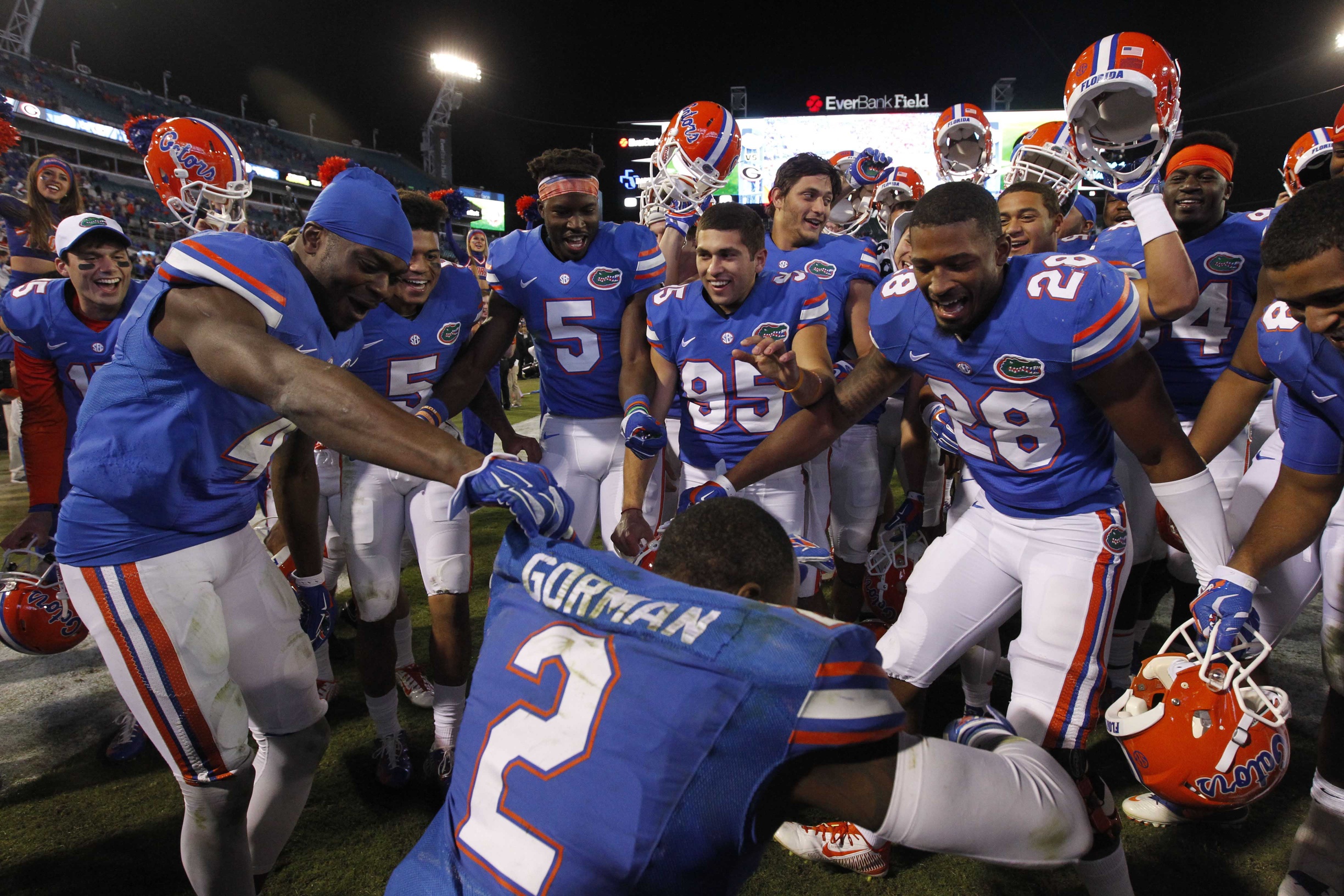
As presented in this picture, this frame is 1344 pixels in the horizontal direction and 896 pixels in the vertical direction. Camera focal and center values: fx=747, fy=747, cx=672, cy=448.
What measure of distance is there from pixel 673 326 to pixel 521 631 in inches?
92.0

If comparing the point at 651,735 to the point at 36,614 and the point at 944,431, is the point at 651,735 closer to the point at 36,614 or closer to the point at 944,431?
the point at 944,431

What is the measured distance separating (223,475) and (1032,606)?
8.22 feet

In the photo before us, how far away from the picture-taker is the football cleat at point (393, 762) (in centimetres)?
312

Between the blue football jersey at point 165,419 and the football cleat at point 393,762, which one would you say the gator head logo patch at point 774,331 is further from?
the football cleat at point 393,762

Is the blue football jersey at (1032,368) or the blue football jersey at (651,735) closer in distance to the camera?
the blue football jersey at (651,735)

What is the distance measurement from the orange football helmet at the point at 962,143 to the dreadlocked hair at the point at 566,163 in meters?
2.54

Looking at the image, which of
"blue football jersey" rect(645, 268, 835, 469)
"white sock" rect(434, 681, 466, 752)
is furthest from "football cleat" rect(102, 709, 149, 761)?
"blue football jersey" rect(645, 268, 835, 469)

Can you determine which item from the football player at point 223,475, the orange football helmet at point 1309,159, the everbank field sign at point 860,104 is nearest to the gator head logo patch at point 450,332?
the football player at point 223,475

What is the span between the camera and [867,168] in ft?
22.1

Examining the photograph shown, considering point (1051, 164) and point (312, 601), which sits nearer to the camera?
point (312, 601)

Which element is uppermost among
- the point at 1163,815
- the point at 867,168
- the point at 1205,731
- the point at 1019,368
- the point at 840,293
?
the point at 867,168

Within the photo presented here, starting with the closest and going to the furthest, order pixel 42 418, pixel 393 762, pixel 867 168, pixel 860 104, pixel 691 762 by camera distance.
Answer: pixel 691 762 → pixel 393 762 → pixel 42 418 → pixel 867 168 → pixel 860 104

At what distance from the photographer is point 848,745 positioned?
45.1 inches

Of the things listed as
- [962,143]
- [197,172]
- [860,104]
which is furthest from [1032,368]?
[860,104]
